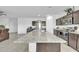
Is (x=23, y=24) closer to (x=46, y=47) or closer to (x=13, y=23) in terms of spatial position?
(x=13, y=23)

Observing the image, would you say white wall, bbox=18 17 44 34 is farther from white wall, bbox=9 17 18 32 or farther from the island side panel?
the island side panel

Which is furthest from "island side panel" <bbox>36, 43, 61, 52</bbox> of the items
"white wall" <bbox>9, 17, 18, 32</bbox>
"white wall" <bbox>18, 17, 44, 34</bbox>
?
"white wall" <bbox>9, 17, 18, 32</bbox>

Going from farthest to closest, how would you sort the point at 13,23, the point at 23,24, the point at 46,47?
the point at 13,23, the point at 23,24, the point at 46,47

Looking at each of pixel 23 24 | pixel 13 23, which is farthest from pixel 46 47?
pixel 13 23

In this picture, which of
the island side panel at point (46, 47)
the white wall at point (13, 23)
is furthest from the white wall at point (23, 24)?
the island side panel at point (46, 47)

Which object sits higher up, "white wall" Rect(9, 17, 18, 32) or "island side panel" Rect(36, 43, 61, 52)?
"white wall" Rect(9, 17, 18, 32)

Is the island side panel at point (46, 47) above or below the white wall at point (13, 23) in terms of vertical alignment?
below

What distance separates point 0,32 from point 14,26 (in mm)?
9561

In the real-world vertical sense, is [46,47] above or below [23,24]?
below

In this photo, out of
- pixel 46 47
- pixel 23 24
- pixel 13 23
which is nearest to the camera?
pixel 46 47

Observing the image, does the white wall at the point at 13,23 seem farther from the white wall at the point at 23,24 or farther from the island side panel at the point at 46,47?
the island side panel at the point at 46,47
